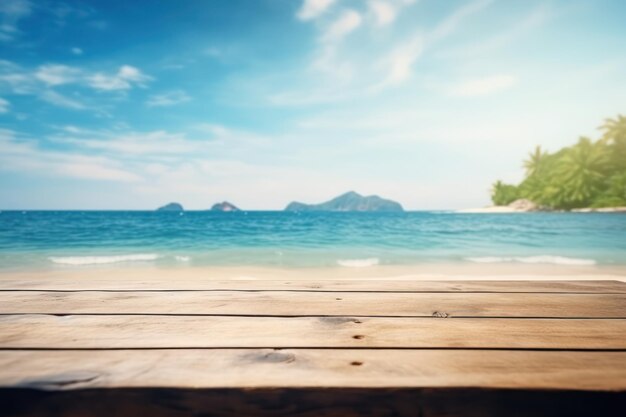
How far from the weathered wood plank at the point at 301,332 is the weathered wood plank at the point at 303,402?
202 millimetres

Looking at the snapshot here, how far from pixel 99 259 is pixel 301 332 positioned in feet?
36.7

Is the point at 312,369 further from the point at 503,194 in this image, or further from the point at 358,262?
the point at 503,194

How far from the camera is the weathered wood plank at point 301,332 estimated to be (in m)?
0.94

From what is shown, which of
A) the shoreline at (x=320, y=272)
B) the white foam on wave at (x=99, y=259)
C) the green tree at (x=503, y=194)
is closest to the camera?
the shoreline at (x=320, y=272)

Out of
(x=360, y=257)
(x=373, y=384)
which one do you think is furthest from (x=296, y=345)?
(x=360, y=257)

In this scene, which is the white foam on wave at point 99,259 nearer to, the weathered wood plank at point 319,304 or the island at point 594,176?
the weathered wood plank at point 319,304

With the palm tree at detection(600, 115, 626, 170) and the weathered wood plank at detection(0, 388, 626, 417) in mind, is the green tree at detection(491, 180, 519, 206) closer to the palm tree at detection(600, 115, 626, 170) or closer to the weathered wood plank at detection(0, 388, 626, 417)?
the palm tree at detection(600, 115, 626, 170)

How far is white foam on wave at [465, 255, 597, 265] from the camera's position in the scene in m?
8.91

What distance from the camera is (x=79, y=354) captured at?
0.87m

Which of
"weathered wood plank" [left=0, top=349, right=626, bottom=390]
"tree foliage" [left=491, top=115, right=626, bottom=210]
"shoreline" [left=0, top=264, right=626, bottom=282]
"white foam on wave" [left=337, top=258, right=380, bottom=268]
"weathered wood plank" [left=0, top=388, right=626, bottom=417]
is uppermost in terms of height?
"tree foliage" [left=491, top=115, right=626, bottom=210]

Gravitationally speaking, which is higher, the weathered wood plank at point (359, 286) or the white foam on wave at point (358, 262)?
the weathered wood plank at point (359, 286)

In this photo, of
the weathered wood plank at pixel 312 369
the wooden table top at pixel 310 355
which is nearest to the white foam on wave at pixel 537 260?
the wooden table top at pixel 310 355

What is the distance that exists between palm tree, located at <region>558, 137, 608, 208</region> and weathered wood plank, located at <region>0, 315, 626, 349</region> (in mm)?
55626

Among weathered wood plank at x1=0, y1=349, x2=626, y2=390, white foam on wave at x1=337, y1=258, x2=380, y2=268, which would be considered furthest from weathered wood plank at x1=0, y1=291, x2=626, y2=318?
white foam on wave at x1=337, y1=258, x2=380, y2=268
